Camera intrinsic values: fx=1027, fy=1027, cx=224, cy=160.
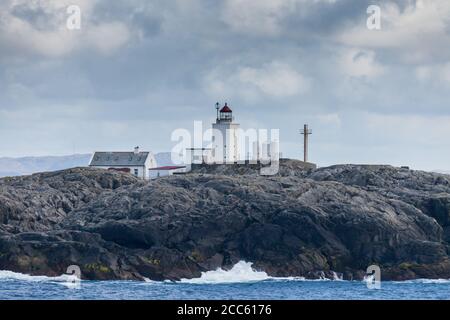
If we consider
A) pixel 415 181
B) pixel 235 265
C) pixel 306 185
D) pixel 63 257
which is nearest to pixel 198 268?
pixel 235 265

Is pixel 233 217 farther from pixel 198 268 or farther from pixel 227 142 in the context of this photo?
pixel 227 142

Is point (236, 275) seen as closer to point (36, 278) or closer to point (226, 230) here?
point (226, 230)

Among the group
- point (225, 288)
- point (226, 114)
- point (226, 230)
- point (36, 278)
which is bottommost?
point (225, 288)

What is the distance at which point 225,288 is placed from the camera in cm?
6606

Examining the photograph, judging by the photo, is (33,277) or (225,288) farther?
(33,277)

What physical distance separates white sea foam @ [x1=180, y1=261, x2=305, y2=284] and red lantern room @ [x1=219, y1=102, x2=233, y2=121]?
32204 mm

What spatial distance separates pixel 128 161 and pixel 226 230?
4026 cm

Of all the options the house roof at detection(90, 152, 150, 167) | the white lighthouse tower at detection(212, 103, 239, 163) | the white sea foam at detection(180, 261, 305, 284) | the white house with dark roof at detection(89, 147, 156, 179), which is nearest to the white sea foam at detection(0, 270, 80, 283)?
the white sea foam at detection(180, 261, 305, 284)

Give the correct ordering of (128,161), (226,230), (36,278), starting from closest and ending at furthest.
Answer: (36,278), (226,230), (128,161)

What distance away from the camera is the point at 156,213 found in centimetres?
7562

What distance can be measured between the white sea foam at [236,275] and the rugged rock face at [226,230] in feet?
1.78

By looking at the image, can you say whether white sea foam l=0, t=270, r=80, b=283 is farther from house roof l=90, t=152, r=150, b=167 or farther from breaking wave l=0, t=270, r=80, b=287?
house roof l=90, t=152, r=150, b=167

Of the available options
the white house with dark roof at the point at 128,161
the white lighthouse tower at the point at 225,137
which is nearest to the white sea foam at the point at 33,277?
the white lighthouse tower at the point at 225,137

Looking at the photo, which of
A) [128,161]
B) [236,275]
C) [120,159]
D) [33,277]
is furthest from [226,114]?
[33,277]
